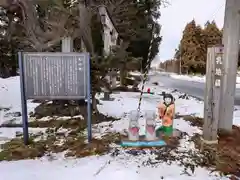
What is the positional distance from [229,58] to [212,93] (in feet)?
2.70

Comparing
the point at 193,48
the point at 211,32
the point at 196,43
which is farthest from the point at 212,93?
the point at 211,32

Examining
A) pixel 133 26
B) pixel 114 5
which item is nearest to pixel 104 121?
pixel 114 5

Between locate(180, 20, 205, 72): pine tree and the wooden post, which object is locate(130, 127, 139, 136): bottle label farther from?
locate(180, 20, 205, 72): pine tree

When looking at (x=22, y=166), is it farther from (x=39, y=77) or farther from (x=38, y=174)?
(x=39, y=77)

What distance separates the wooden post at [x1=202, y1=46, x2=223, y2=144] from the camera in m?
3.88

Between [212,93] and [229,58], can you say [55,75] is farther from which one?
[229,58]

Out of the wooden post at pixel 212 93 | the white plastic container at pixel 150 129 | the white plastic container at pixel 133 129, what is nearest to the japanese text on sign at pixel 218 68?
the wooden post at pixel 212 93

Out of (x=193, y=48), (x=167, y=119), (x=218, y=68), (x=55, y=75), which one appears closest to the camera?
(x=218, y=68)

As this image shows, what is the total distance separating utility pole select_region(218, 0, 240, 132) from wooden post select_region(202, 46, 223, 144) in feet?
1.79

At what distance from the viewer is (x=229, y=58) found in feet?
14.1

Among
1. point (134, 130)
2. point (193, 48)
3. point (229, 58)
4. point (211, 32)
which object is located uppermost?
point (211, 32)

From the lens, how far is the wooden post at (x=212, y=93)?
3.88 m

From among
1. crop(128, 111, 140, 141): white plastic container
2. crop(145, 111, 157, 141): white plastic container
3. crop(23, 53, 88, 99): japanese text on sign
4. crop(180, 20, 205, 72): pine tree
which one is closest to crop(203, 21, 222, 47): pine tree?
crop(180, 20, 205, 72): pine tree

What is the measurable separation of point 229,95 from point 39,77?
3.23m
